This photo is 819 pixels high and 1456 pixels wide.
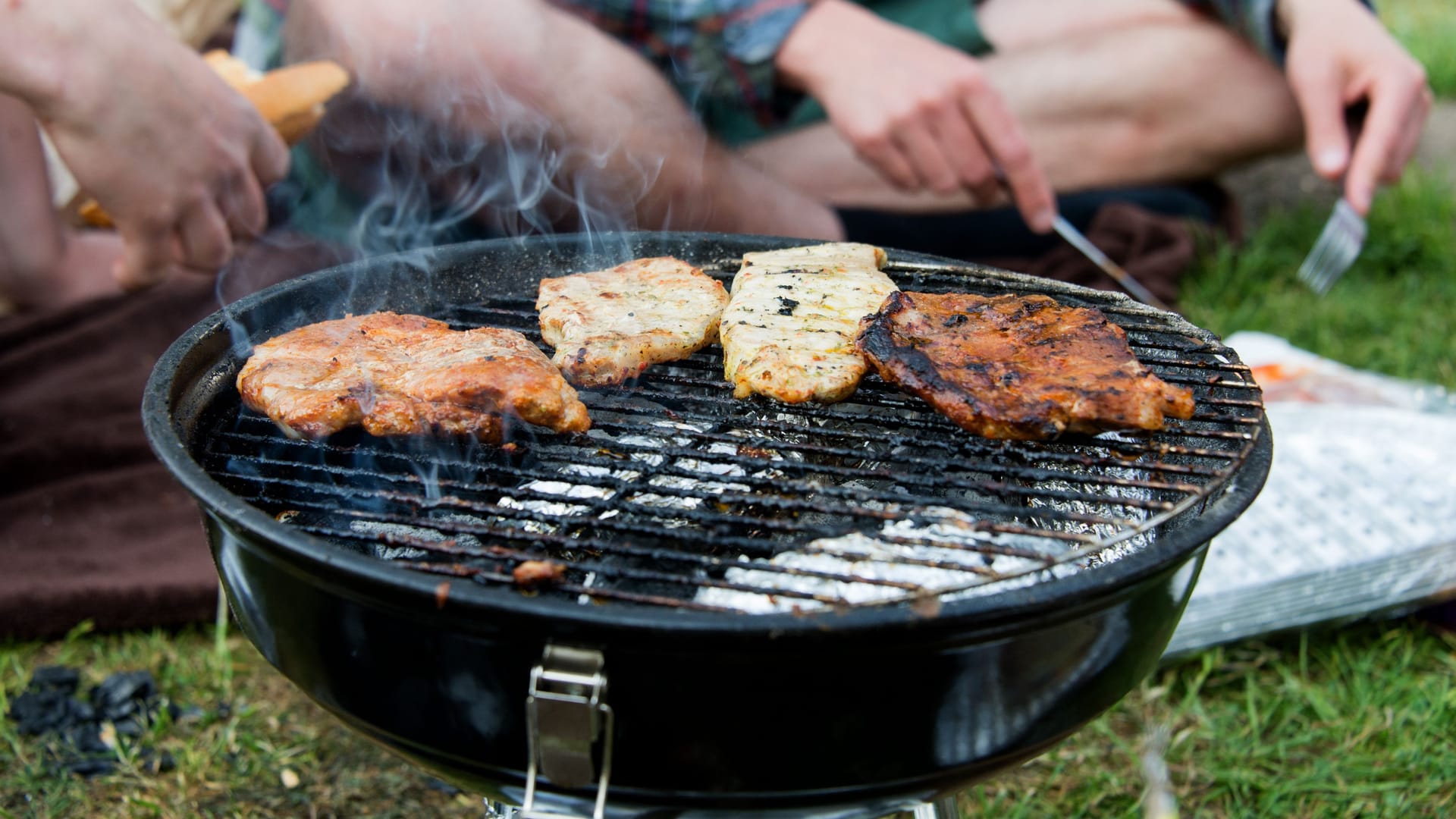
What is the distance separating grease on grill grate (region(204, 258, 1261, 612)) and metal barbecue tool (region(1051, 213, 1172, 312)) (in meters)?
1.86

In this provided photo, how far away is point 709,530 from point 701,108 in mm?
3199

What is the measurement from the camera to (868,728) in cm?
151

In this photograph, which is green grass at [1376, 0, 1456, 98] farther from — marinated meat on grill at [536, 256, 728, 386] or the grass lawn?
marinated meat on grill at [536, 256, 728, 386]

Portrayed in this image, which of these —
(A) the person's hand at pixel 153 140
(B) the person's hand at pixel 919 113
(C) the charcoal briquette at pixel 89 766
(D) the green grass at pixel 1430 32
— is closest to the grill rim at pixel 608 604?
(A) the person's hand at pixel 153 140

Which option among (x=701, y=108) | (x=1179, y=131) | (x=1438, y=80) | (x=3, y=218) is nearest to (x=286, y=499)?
(x=3, y=218)

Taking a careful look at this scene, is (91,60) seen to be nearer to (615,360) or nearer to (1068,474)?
(615,360)

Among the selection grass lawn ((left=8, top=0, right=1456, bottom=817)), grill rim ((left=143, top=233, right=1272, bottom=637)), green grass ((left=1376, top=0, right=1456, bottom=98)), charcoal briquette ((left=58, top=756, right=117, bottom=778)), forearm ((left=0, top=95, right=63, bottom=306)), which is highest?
grill rim ((left=143, top=233, right=1272, bottom=637))

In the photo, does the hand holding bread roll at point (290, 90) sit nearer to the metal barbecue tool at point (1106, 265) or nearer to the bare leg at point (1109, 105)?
the bare leg at point (1109, 105)

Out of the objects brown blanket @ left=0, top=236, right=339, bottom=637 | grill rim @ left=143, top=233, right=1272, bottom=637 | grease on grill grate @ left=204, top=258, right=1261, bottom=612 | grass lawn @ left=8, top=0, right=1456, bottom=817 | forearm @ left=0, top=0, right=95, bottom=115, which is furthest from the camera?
brown blanket @ left=0, top=236, right=339, bottom=637

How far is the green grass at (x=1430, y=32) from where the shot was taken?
7539mm

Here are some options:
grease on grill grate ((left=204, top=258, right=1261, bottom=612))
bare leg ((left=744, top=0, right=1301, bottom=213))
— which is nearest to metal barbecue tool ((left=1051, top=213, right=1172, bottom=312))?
bare leg ((left=744, top=0, right=1301, bottom=213))

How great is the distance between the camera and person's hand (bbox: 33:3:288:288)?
2.72 m

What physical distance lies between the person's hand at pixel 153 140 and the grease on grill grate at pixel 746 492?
1.07m

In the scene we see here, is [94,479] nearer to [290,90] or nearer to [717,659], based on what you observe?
[290,90]
